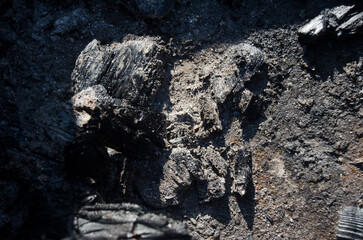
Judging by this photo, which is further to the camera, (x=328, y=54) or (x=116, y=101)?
(x=328, y=54)

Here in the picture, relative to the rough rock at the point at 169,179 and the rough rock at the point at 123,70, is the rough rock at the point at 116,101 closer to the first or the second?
the rough rock at the point at 123,70

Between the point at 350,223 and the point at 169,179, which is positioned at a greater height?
A: the point at 169,179

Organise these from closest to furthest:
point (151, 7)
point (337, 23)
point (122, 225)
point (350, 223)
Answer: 1. point (122, 225)
2. point (350, 223)
3. point (337, 23)
4. point (151, 7)

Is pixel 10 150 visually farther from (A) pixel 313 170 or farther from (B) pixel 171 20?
(A) pixel 313 170

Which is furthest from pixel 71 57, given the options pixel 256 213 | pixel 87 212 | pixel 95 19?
pixel 256 213

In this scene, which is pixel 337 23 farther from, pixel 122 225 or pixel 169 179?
pixel 122 225

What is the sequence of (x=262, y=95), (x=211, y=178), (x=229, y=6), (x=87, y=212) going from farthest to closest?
(x=229, y=6), (x=262, y=95), (x=211, y=178), (x=87, y=212)

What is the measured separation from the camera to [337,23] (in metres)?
2.17

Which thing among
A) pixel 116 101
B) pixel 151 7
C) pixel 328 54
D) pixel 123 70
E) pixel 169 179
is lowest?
pixel 169 179

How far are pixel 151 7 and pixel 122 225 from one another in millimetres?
1614

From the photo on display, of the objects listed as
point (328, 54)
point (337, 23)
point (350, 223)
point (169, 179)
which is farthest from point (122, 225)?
point (337, 23)

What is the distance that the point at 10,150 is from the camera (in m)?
1.92

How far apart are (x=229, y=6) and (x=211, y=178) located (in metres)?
1.40

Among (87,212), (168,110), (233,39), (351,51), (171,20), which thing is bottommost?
(87,212)
